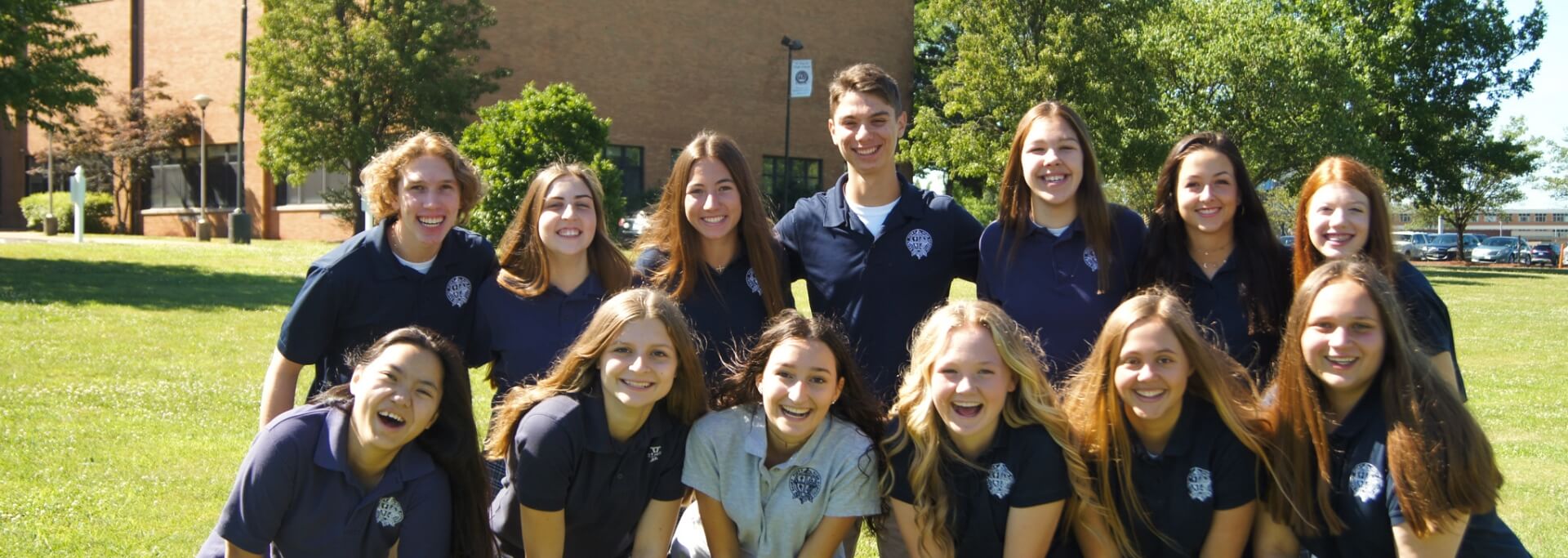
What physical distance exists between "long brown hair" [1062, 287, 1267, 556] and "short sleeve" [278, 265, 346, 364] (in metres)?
2.65

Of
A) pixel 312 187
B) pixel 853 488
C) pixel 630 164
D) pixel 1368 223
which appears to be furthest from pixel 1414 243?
pixel 853 488

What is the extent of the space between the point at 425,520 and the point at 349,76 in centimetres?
2816

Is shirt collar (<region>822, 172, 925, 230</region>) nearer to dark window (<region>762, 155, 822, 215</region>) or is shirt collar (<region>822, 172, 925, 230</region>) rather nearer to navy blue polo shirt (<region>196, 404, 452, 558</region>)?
navy blue polo shirt (<region>196, 404, 452, 558</region>)

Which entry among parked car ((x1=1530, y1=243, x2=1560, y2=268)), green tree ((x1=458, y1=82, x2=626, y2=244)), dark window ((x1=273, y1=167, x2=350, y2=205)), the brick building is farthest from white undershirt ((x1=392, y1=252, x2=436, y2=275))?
parked car ((x1=1530, y1=243, x2=1560, y2=268))

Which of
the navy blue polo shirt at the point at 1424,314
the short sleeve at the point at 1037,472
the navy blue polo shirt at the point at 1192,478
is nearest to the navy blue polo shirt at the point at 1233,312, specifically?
the navy blue polo shirt at the point at 1424,314

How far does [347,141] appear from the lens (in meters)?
29.4

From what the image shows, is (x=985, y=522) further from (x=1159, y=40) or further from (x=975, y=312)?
(x=1159, y=40)

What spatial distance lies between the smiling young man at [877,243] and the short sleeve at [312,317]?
5.97 feet

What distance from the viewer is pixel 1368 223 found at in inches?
161

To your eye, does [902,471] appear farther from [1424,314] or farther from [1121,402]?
[1424,314]

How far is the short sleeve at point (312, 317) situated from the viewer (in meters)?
4.14

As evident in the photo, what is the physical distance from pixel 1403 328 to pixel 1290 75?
30592 mm

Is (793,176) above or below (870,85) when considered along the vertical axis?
above

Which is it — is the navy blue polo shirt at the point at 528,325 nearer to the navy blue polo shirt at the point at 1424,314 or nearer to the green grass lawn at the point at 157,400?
the green grass lawn at the point at 157,400
